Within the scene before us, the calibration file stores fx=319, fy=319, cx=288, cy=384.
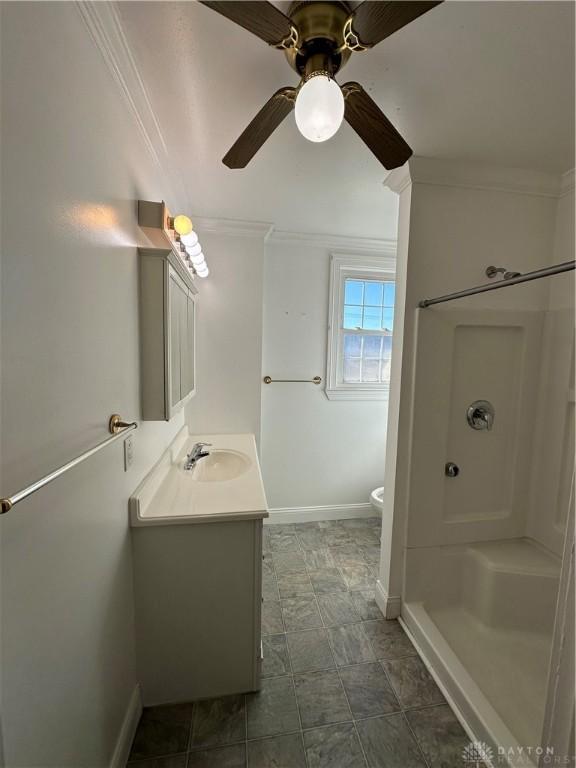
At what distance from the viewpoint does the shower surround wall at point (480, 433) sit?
5.16 feet

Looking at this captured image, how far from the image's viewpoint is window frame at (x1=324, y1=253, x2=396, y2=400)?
264cm

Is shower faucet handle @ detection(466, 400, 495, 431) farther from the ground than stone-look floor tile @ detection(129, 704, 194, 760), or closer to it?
farther from the ground

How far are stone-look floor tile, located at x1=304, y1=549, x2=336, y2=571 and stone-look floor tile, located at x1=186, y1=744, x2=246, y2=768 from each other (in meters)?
1.07

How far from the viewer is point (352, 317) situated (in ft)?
8.98

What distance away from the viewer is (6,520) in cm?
54

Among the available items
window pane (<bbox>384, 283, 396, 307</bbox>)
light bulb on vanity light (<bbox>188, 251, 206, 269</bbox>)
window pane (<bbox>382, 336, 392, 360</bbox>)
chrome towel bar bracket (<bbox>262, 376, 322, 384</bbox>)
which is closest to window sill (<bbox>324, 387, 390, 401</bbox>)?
chrome towel bar bracket (<bbox>262, 376, 322, 384</bbox>)

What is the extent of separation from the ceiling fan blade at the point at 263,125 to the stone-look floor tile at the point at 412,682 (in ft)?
7.20

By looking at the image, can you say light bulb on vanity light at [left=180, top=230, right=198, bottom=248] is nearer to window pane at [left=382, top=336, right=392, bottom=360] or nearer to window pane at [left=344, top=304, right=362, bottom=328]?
window pane at [left=344, top=304, right=362, bottom=328]

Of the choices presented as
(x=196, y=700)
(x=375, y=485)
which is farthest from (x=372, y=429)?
(x=196, y=700)

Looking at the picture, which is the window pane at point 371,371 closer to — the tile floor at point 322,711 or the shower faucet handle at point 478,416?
the shower faucet handle at point 478,416

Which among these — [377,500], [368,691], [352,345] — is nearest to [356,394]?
[352,345]

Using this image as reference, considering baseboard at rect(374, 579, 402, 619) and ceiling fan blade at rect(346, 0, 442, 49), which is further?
baseboard at rect(374, 579, 402, 619)

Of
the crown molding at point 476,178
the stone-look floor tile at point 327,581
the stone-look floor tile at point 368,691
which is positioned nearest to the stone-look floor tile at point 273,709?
the stone-look floor tile at point 368,691

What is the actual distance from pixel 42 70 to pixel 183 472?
1.53 metres
